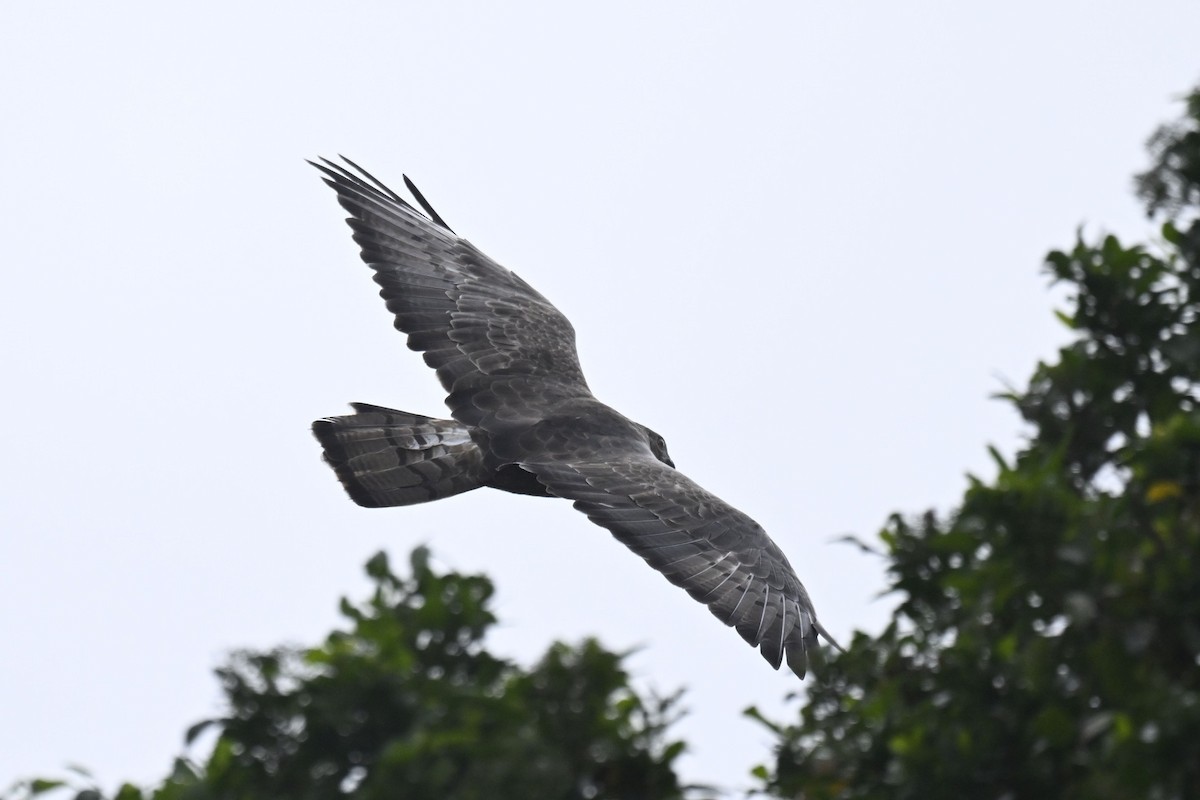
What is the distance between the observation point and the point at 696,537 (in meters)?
10.1

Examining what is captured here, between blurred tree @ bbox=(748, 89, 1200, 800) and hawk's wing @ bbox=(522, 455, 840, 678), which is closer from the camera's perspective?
blurred tree @ bbox=(748, 89, 1200, 800)

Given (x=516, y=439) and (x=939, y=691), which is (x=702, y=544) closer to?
(x=516, y=439)

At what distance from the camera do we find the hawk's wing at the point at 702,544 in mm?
9609

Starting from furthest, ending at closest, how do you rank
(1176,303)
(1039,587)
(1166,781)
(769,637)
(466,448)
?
(466,448)
(769,637)
(1176,303)
(1039,587)
(1166,781)

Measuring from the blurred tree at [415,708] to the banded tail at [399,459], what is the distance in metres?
7.01

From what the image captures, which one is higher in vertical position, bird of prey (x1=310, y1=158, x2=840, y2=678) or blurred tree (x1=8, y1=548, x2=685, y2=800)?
bird of prey (x1=310, y1=158, x2=840, y2=678)

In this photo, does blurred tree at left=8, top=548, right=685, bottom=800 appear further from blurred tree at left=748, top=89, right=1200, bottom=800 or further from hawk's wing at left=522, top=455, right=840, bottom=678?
hawk's wing at left=522, top=455, right=840, bottom=678

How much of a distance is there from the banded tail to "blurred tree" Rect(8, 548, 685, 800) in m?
7.01

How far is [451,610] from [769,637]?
17.7 feet

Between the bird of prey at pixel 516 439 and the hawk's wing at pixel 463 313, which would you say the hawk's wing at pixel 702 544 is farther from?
the hawk's wing at pixel 463 313

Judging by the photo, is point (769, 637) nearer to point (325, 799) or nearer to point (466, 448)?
point (466, 448)

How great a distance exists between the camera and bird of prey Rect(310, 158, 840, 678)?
9.88m

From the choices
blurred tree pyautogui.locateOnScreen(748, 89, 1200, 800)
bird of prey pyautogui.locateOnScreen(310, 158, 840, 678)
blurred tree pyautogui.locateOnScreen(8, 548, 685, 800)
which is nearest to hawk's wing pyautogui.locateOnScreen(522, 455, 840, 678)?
bird of prey pyautogui.locateOnScreen(310, 158, 840, 678)

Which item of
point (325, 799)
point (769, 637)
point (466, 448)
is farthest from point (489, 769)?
point (466, 448)
